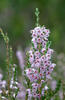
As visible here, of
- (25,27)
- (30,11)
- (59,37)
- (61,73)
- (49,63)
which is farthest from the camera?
(30,11)

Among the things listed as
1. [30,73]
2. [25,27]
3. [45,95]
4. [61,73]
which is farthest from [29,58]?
[25,27]

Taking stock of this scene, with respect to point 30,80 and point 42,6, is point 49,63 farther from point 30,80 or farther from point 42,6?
point 42,6

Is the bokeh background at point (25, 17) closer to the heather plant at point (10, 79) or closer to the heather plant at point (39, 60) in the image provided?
the heather plant at point (10, 79)

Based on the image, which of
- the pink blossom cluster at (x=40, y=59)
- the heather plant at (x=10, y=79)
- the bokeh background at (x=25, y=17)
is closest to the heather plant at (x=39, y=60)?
the pink blossom cluster at (x=40, y=59)

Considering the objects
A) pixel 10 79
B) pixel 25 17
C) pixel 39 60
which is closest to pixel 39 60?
pixel 39 60

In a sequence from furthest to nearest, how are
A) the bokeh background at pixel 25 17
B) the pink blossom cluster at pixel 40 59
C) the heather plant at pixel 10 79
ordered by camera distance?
the bokeh background at pixel 25 17
the heather plant at pixel 10 79
the pink blossom cluster at pixel 40 59

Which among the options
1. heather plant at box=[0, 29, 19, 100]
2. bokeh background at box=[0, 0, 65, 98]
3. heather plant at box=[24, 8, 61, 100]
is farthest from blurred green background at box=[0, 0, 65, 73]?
heather plant at box=[24, 8, 61, 100]
